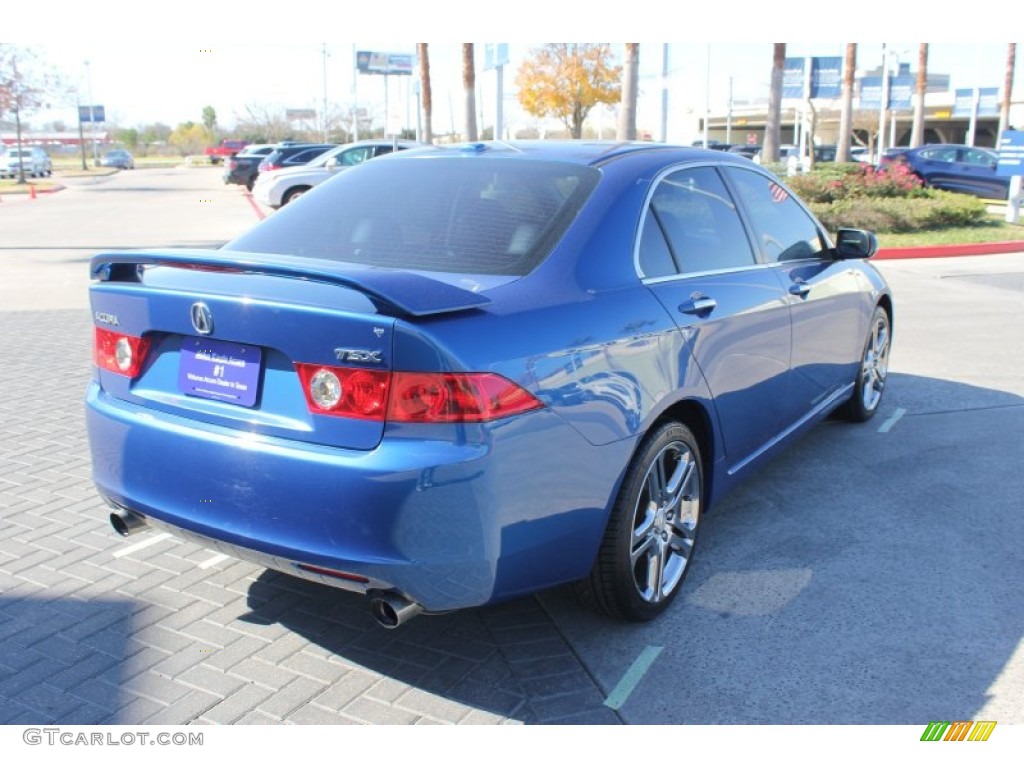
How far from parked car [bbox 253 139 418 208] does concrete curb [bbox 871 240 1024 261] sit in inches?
377

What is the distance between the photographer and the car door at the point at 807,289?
15.0 ft

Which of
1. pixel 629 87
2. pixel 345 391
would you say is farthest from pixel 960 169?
pixel 345 391

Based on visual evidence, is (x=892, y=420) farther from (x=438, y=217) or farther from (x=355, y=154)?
(x=355, y=154)

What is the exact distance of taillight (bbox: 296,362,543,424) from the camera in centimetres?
264

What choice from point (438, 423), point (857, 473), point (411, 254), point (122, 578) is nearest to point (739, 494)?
point (857, 473)

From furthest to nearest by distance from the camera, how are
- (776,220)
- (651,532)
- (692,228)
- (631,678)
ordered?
(776,220) < (692,228) < (651,532) < (631,678)

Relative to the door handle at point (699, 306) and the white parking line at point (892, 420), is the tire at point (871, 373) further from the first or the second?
the door handle at point (699, 306)

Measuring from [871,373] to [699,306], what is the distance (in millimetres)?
2861

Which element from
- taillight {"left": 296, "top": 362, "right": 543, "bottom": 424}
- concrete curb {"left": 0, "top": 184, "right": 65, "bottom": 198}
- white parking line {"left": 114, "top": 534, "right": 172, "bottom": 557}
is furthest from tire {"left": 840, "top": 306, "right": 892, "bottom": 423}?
concrete curb {"left": 0, "top": 184, "right": 65, "bottom": 198}

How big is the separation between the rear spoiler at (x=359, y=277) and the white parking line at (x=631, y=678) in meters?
1.33

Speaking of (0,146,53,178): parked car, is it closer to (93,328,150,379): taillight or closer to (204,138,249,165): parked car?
(204,138,249,165): parked car

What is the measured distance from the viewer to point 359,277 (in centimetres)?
271

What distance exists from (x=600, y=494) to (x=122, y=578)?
80.9 inches

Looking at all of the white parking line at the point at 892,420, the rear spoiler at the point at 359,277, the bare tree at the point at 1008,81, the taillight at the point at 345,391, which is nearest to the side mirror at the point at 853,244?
the white parking line at the point at 892,420
